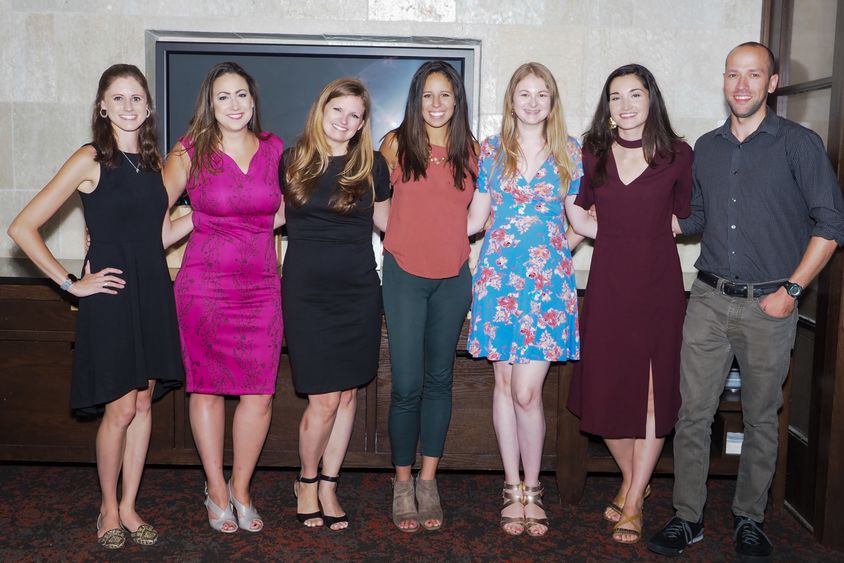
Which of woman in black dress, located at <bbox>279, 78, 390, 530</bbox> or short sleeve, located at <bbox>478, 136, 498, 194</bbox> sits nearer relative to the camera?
woman in black dress, located at <bbox>279, 78, 390, 530</bbox>

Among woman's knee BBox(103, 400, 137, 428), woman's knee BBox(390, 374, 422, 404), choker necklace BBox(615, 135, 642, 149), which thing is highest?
choker necklace BBox(615, 135, 642, 149)

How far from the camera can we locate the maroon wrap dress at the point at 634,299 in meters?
2.63

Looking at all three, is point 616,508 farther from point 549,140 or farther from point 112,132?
point 112,132

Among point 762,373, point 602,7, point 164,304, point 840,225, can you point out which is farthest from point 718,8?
point 164,304

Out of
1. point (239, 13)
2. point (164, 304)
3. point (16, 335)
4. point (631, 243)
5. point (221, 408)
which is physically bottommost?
point (221, 408)

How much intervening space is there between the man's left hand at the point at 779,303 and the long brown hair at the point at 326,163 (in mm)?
1273

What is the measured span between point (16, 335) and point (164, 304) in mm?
831

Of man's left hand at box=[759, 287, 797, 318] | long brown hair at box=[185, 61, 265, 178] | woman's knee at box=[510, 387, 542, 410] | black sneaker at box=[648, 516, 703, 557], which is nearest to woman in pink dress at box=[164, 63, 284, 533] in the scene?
long brown hair at box=[185, 61, 265, 178]

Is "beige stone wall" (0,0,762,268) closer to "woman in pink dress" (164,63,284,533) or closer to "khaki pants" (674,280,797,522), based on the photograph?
"woman in pink dress" (164,63,284,533)

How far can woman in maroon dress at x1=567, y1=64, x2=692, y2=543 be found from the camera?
2.62 metres

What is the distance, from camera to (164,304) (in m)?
2.60

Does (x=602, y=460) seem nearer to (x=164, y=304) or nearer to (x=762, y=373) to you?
(x=762, y=373)

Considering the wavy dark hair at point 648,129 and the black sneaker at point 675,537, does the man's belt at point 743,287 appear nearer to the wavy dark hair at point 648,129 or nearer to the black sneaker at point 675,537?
the wavy dark hair at point 648,129

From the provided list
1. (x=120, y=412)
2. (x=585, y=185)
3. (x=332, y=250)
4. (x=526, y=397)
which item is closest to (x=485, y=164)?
(x=585, y=185)
